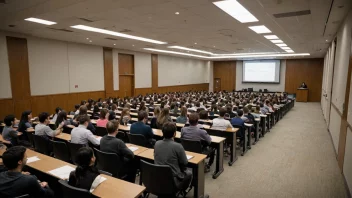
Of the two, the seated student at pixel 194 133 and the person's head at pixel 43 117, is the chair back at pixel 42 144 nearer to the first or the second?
the person's head at pixel 43 117

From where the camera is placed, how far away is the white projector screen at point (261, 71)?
21484 mm

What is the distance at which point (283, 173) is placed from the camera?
4.59 metres

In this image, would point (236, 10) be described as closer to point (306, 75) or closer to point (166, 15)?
point (166, 15)

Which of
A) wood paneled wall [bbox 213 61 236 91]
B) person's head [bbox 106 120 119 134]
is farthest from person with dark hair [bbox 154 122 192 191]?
wood paneled wall [bbox 213 61 236 91]

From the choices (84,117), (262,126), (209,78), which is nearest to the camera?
(84,117)

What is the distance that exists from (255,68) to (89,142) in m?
21.6

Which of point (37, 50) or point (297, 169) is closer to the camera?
point (297, 169)

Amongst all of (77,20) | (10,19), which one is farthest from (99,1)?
(10,19)

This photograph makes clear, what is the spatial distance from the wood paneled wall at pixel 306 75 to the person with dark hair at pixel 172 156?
21541 millimetres

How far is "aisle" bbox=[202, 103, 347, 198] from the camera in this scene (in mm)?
3848

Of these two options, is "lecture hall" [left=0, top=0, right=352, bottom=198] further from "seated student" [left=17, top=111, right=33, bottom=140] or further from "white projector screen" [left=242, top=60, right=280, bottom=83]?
"white projector screen" [left=242, top=60, right=280, bottom=83]

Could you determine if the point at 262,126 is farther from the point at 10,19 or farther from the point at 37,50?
the point at 37,50

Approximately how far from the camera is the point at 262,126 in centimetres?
741

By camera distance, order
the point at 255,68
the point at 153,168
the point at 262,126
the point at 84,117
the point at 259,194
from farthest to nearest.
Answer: the point at 255,68 < the point at 262,126 < the point at 84,117 < the point at 259,194 < the point at 153,168
